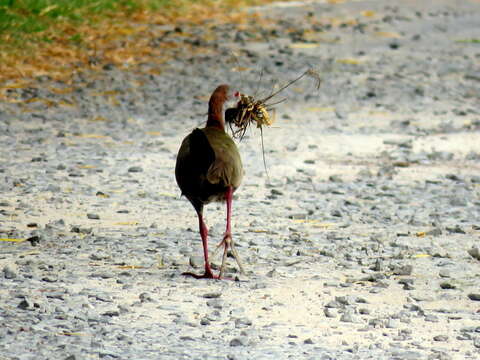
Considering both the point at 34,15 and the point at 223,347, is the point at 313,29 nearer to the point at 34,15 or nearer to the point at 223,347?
the point at 34,15

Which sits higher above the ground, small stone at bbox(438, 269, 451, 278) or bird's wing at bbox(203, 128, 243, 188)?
bird's wing at bbox(203, 128, 243, 188)

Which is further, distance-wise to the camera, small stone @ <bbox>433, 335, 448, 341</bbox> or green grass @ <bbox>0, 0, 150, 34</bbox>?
green grass @ <bbox>0, 0, 150, 34</bbox>

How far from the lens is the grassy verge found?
11.1m

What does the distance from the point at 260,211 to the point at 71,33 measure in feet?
18.9

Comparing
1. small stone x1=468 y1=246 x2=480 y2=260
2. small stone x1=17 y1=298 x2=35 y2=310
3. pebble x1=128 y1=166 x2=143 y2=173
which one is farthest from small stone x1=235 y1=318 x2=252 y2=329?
pebble x1=128 y1=166 x2=143 y2=173

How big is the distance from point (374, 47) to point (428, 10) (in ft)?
11.2

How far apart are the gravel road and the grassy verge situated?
33 centimetres

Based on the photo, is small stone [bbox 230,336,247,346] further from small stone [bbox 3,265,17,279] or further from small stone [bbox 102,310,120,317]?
small stone [bbox 3,265,17,279]

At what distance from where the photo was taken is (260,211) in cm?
712

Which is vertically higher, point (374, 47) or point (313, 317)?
point (374, 47)

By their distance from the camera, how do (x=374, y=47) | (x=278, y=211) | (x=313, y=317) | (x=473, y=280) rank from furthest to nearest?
(x=374, y=47) → (x=278, y=211) → (x=473, y=280) → (x=313, y=317)

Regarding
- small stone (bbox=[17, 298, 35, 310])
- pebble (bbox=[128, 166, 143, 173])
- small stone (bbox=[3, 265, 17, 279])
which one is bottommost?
small stone (bbox=[17, 298, 35, 310])

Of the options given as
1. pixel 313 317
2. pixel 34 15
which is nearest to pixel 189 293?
pixel 313 317

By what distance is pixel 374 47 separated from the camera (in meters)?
13.6
